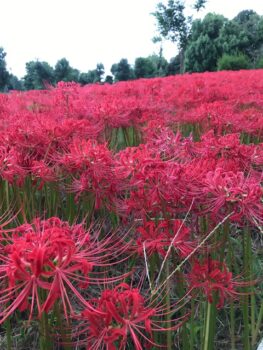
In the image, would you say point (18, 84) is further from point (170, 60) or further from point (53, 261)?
point (53, 261)

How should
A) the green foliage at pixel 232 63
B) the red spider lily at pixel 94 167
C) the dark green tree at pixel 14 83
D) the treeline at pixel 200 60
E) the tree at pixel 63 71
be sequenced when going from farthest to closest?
1. the dark green tree at pixel 14 83
2. the tree at pixel 63 71
3. the treeline at pixel 200 60
4. the green foliage at pixel 232 63
5. the red spider lily at pixel 94 167

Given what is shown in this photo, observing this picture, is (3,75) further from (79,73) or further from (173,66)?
(173,66)

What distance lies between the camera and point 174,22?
39.4 m

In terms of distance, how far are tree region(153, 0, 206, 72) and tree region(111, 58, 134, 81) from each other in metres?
7.05

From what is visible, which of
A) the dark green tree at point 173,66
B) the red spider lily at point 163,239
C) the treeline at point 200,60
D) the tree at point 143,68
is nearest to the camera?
the red spider lily at point 163,239

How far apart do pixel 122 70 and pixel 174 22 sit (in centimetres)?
910

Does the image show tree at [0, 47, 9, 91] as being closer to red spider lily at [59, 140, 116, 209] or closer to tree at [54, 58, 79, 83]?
tree at [54, 58, 79, 83]

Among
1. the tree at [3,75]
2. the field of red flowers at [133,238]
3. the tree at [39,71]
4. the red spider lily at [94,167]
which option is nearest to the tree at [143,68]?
the tree at [39,71]

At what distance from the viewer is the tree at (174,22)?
39062mm

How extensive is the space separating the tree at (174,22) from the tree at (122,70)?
705 centimetres

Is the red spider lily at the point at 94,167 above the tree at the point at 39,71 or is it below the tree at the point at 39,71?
above

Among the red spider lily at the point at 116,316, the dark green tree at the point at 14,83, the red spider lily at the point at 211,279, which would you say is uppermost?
the red spider lily at the point at 116,316

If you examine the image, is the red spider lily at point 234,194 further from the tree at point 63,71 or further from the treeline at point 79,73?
the tree at point 63,71

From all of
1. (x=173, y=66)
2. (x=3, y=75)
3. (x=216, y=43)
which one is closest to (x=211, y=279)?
(x=216, y=43)
